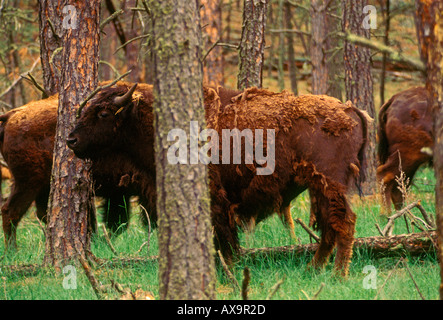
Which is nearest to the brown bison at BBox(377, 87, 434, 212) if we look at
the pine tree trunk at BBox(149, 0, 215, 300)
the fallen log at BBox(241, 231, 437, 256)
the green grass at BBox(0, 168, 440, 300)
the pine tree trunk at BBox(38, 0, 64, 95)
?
the green grass at BBox(0, 168, 440, 300)

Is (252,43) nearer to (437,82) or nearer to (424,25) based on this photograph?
(424,25)

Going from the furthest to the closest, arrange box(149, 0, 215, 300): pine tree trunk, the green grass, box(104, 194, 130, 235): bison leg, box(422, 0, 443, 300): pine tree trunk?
box(104, 194, 130, 235): bison leg, the green grass, box(149, 0, 215, 300): pine tree trunk, box(422, 0, 443, 300): pine tree trunk

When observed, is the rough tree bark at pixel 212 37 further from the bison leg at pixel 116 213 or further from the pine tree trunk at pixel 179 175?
the pine tree trunk at pixel 179 175

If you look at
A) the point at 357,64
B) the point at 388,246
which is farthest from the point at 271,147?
the point at 357,64

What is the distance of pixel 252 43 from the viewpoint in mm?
7293

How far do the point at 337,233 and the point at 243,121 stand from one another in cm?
156

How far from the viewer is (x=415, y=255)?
220 inches

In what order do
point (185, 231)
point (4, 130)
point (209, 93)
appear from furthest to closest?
point (4, 130), point (209, 93), point (185, 231)

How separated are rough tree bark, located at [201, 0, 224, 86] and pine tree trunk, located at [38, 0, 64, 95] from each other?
4204mm

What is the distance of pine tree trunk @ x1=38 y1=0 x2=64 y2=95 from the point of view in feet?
22.4

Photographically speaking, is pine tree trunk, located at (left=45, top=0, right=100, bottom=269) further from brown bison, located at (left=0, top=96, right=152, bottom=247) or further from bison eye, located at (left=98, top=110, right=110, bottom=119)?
brown bison, located at (left=0, top=96, right=152, bottom=247)

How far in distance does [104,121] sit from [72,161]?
25.7 inches

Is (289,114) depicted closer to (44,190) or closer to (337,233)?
(337,233)
